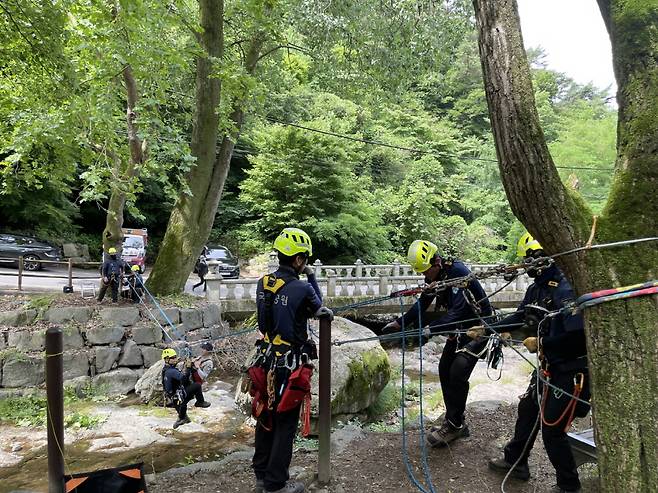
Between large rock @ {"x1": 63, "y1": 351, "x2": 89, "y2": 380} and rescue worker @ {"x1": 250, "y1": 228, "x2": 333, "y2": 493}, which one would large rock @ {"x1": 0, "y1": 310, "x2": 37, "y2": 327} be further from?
rescue worker @ {"x1": 250, "y1": 228, "x2": 333, "y2": 493}

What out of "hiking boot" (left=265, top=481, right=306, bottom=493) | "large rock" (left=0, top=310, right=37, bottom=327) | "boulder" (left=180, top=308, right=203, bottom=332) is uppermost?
"large rock" (left=0, top=310, right=37, bottom=327)

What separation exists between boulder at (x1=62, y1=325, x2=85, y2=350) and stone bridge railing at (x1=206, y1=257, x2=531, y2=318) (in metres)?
3.54

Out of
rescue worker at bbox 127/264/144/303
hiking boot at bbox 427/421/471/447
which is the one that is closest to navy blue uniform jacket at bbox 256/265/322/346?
hiking boot at bbox 427/421/471/447

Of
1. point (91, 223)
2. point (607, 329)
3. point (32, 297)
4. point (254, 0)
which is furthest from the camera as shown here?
point (91, 223)

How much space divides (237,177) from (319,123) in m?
7.77

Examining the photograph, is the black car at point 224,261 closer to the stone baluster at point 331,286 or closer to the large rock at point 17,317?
the stone baluster at point 331,286

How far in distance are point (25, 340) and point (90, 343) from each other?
1.02m

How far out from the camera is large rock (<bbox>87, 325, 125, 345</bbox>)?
27.2 ft

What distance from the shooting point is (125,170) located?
9.88 meters

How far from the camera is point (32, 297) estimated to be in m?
8.92

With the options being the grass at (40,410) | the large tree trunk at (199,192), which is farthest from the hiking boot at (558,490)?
the large tree trunk at (199,192)

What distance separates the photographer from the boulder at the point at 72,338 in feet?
26.5

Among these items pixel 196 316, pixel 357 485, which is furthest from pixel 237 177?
pixel 357 485

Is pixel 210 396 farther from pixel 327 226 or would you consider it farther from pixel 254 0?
pixel 327 226
